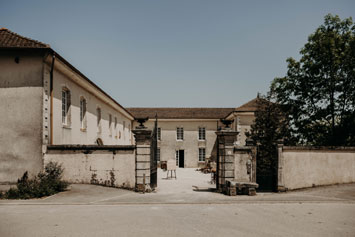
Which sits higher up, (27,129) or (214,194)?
(27,129)

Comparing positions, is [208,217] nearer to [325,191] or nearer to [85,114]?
[325,191]

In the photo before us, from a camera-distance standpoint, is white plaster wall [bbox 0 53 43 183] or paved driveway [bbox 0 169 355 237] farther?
white plaster wall [bbox 0 53 43 183]

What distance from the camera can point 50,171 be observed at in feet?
33.4

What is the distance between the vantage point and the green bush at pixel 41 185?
28.5ft

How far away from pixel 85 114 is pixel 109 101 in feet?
16.2

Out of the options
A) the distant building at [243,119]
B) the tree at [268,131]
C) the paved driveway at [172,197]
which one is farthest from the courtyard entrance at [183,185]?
the distant building at [243,119]

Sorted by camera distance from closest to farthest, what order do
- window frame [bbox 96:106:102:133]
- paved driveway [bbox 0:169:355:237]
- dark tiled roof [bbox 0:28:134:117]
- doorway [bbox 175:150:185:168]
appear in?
paved driveway [bbox 0:169:355:237], dark tiled roof [bbox 0:28:134:117], window frame [bbox 96:106:102:133], doorway [bbox 175:150:185:168]

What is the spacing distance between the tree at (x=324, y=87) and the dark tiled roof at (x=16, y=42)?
47.2 feet

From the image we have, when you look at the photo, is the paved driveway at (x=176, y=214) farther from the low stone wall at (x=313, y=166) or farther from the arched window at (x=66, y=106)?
the arched window at (x=66, y=106)

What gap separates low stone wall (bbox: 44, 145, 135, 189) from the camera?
1027 cm

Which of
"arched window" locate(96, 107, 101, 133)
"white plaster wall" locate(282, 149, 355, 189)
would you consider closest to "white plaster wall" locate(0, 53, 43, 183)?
"arched window" locate(96, 107, 101, 133)

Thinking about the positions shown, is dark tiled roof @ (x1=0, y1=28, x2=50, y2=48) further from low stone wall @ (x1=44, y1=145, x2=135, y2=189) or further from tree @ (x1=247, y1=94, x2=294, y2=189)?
tree @ (x1=247, y1=94, x2=294, y2=189)

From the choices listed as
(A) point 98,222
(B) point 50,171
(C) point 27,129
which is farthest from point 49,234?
(C) point 27,129

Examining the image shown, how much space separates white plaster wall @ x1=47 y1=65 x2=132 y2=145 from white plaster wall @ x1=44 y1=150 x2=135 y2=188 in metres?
1.14
